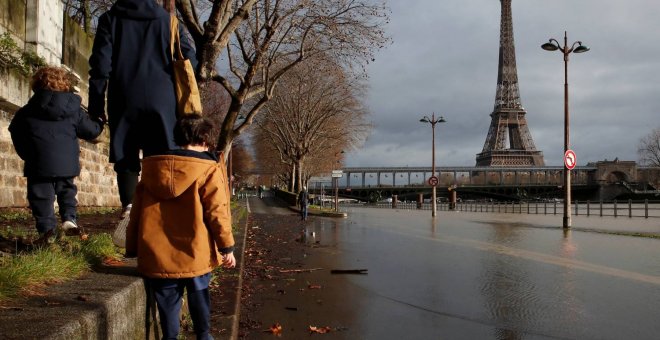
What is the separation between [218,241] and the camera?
2871 mm

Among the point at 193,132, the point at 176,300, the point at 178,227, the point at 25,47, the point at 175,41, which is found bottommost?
the point at 176,300

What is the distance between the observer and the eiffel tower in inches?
5266

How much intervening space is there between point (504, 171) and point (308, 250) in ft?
465

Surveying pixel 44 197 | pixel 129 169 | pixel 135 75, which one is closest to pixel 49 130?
pixel 44 197

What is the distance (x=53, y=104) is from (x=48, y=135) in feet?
0.87

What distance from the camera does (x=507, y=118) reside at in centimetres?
13538

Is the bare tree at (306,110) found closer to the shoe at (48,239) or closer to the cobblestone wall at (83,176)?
the cobblestone wall at (83,176)

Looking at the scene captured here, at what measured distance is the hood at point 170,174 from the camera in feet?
9.20

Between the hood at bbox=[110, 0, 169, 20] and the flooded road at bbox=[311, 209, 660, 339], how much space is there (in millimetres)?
3385

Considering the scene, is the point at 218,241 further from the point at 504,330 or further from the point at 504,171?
the point at 504,171

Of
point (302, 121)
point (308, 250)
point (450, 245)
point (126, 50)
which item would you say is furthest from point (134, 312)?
point (302, 121)

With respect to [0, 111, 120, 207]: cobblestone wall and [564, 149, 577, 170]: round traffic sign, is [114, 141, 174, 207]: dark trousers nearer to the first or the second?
[0, 111, 120, 207]: cobblestone wall

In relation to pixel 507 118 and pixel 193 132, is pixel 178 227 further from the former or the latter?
pixel 507 118

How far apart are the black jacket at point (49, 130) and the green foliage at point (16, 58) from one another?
3.65 m
